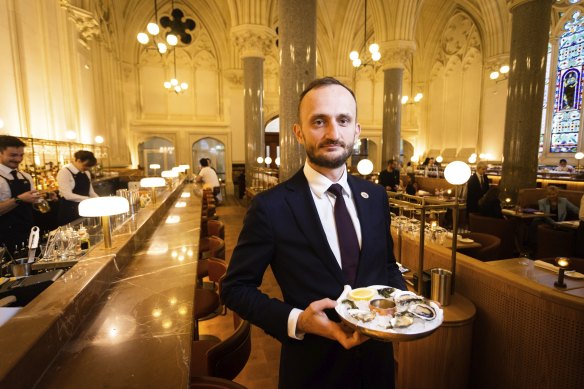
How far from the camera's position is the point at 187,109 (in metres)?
18.0

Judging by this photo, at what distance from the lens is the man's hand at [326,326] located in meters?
1.00

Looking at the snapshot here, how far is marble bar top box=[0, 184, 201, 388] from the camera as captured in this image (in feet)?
4.13

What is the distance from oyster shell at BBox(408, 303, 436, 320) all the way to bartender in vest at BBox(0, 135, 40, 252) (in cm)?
438

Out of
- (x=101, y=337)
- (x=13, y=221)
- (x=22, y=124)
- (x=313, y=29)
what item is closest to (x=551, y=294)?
(x=101, y=337)

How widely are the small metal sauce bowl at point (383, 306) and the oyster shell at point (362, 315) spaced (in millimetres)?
31

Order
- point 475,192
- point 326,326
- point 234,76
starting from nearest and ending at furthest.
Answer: point 326,326 → point 475,192 → point 234,76

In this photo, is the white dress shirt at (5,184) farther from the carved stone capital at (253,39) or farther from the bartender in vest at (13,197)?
the carved stone capital at (253,39)

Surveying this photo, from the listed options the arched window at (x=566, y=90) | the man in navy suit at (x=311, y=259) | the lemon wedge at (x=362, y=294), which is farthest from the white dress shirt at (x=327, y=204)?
the arched window at (x=566, y=90)

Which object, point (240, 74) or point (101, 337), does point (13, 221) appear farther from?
point (240, 74)

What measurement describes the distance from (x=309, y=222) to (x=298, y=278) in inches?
8.7

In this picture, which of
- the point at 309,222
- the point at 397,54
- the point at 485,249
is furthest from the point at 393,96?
the point at 309,222

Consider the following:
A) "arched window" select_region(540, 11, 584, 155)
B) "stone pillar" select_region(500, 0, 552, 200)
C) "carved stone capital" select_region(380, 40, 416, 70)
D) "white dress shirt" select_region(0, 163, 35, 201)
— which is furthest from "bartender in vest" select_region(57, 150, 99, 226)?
"arched window" select_region(540, 11, 584, 155)

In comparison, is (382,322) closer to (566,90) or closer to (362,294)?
(362,294)

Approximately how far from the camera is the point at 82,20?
33.9 ft
